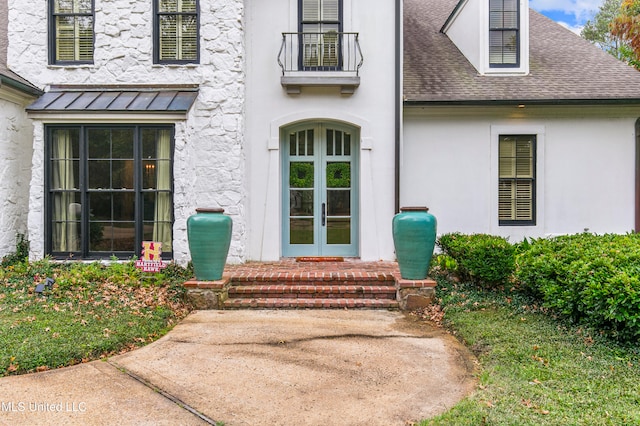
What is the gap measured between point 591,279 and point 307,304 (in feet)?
10.9

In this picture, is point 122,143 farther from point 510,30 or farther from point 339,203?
point 510,30

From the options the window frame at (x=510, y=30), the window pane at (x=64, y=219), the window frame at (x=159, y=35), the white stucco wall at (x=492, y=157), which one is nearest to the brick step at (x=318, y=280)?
the white stucco wall at (x=492, y=157)

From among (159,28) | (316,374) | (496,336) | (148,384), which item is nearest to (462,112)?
(496,336)

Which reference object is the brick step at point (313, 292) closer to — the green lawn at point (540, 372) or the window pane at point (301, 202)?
the green lawn at point (540, 372)

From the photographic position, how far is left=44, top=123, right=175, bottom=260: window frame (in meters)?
7.14

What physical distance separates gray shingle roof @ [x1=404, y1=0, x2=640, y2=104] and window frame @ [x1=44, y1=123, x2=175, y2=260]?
476cm

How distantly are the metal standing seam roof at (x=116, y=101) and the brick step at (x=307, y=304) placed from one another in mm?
3344

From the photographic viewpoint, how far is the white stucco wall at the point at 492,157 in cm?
846

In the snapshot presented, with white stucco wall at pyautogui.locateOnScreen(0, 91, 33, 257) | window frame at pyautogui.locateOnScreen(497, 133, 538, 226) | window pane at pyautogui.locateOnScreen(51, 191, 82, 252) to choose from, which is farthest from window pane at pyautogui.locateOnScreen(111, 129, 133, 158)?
window frame at pyautogui.locateOnScreen(497, 133, 538, 226)

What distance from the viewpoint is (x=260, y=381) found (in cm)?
356

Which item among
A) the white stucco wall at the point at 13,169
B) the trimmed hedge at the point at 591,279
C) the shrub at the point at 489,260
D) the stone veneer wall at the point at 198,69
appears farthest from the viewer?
the stone veneer wall at the point at 198,69

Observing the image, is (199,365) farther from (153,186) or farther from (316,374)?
(153,186)

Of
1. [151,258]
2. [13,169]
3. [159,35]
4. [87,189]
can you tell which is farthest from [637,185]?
[13,169]

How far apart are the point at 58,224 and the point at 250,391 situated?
5.64 m
